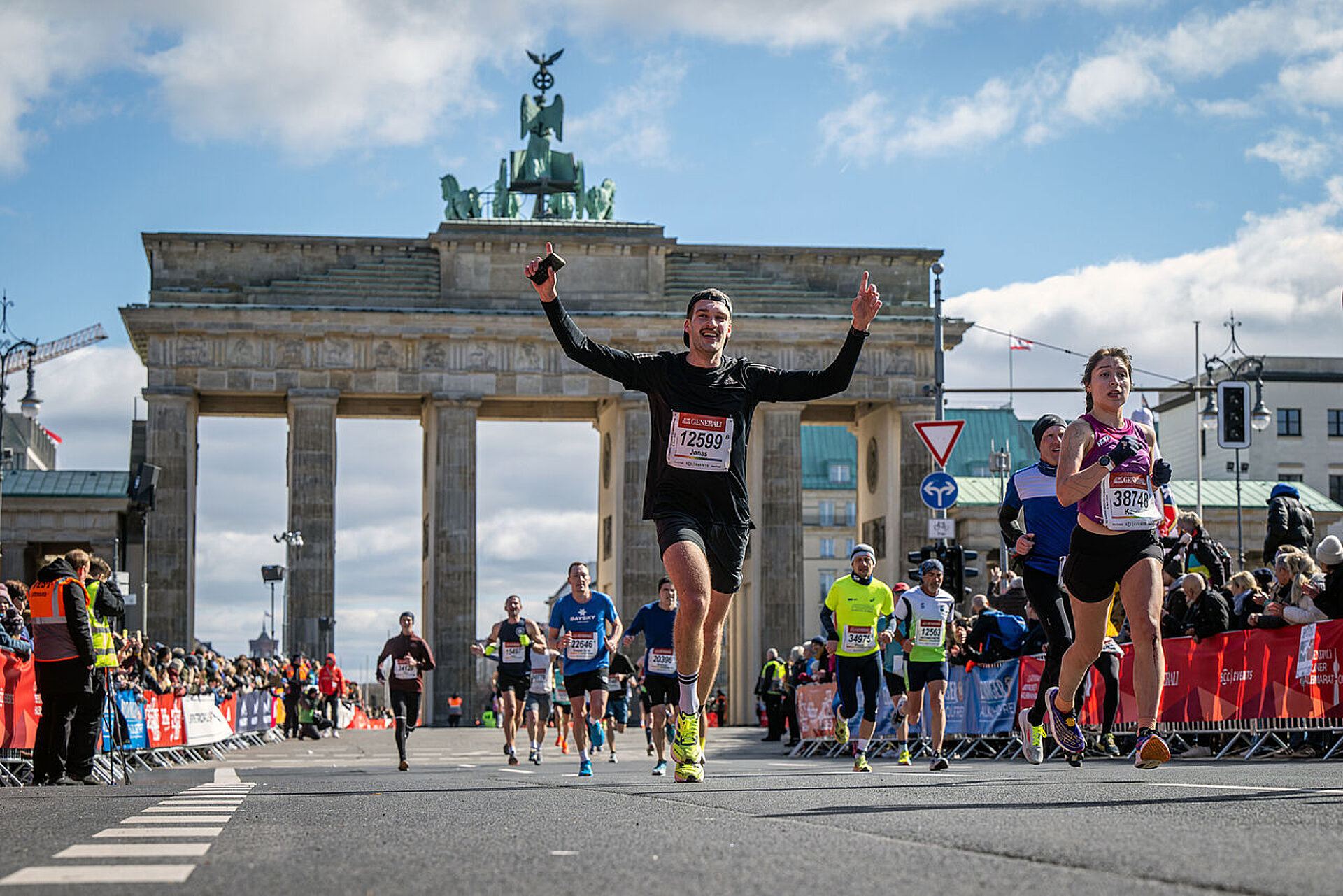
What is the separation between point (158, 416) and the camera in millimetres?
61438

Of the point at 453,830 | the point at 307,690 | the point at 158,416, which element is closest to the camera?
the point at 453,830

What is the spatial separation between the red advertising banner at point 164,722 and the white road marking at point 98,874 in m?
18.6

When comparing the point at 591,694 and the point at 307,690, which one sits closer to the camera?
the point at 591,694

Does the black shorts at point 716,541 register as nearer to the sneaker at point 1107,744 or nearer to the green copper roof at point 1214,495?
the sneaker at point 1107,744

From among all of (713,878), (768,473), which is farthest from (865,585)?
(768,473)

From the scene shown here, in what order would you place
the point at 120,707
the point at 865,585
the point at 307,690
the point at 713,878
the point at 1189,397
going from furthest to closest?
the point at 1189,397, the point at 307,690, the point at 120,707, the point at 865,585, the point at 713,878

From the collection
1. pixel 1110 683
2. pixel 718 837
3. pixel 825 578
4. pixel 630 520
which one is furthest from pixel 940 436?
pixel 825 578

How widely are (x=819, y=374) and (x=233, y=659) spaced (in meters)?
38.9

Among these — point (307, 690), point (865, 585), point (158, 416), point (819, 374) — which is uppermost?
point (158, 416)

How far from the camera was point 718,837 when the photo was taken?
6.68 metres

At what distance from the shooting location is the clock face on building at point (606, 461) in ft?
221

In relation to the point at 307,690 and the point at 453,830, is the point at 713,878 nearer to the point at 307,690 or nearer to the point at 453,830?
the point at 453,830

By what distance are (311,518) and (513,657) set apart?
128 feet

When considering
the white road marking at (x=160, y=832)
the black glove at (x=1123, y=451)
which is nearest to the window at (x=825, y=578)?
the black glove at (x=1123, y=451)
